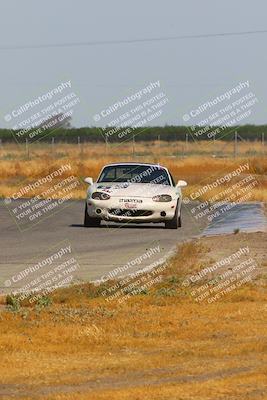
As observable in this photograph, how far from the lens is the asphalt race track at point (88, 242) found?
20391 mm

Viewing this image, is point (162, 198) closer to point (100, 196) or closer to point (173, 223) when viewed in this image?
point (173, 223)

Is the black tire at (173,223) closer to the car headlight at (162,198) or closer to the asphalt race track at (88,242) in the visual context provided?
the asphalt race track at (88,242)

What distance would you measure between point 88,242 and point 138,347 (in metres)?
13.6

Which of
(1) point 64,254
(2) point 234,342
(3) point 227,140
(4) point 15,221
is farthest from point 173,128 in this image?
(2) point 234,342

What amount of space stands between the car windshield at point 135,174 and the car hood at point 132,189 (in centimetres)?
53

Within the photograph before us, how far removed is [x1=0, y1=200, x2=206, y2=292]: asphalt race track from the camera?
20.4 metres

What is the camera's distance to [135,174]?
98.9ft

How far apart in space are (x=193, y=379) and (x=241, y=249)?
40.4ft

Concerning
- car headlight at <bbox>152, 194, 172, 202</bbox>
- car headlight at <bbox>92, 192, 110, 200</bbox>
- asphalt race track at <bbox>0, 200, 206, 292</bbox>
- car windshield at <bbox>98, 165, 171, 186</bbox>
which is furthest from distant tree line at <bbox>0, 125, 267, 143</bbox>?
car headlight at <bbox>92, 192, 110, 200</bbox>

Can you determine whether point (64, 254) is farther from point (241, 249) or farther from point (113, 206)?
point (113, 206)

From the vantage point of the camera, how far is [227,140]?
130875 mm

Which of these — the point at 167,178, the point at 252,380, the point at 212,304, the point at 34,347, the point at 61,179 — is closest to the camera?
the point at 252,380

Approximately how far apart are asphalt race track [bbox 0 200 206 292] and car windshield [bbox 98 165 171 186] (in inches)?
42.2

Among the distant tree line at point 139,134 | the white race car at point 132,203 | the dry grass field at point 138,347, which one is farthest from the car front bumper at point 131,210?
the distant tree line at point 139,134
